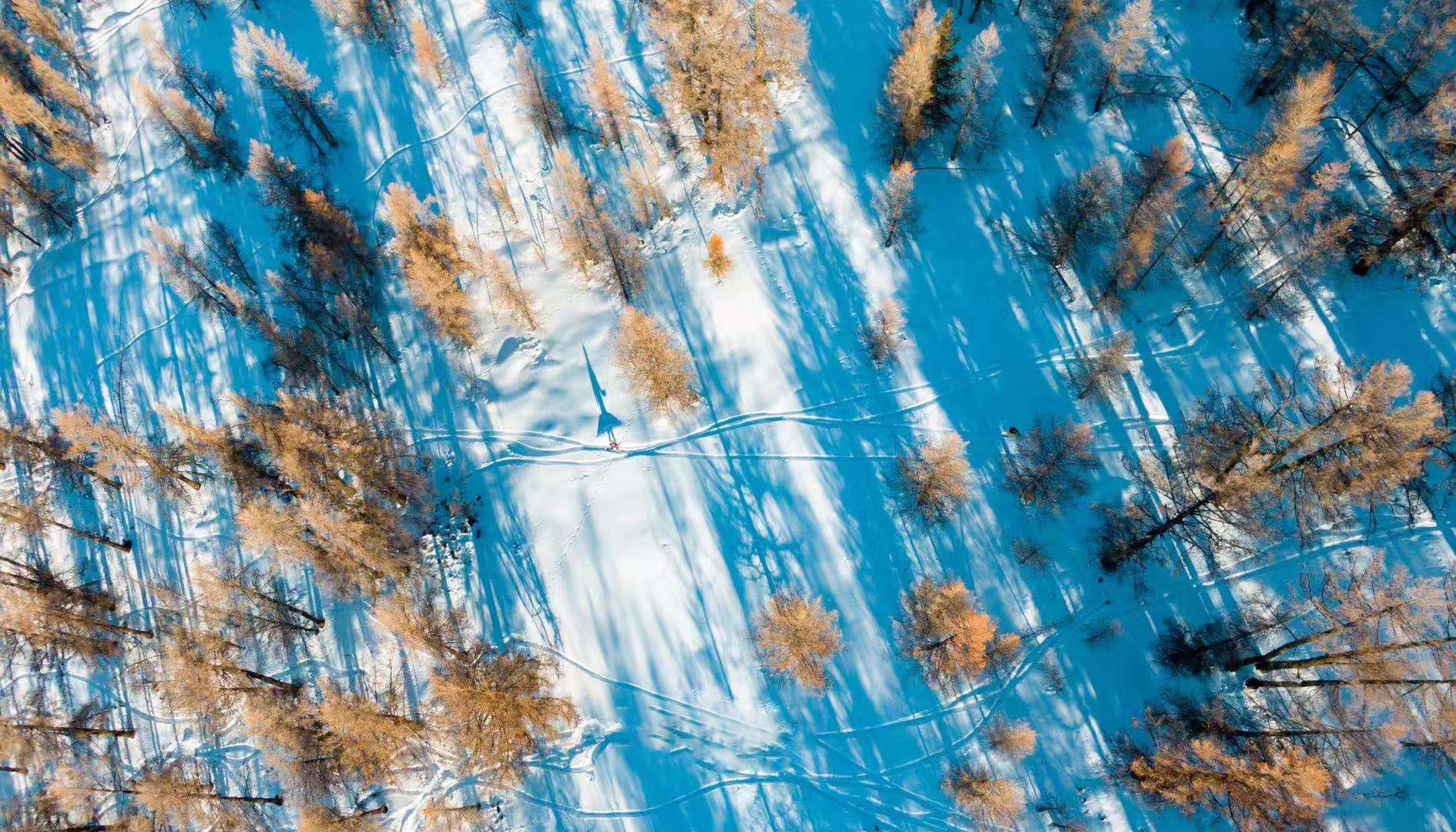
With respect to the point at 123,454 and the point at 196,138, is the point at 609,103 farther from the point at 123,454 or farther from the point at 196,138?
the point at 123,454

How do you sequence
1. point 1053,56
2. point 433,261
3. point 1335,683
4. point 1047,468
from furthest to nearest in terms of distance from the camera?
point 1053,56
point 433,261
point 1047,468
point 1335,683

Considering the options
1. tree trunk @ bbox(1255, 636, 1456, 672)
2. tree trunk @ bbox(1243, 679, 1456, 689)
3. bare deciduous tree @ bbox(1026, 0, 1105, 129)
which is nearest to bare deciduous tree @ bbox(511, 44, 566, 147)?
bare deciduous tree @ bbox(1026, 0, 1105, 129)

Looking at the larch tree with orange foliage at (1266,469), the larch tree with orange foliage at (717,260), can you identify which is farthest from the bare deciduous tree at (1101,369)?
the larch tree with orange foliage at (717,260)

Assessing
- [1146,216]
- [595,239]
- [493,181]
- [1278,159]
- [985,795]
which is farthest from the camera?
[493,181]

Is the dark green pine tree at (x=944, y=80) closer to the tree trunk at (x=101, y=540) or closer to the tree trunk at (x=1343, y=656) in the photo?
the tree trunk at (x=1343, y=656)

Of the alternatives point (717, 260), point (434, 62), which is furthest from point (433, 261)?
point (434, 62)

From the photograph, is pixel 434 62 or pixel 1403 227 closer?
pixel 1403 227
